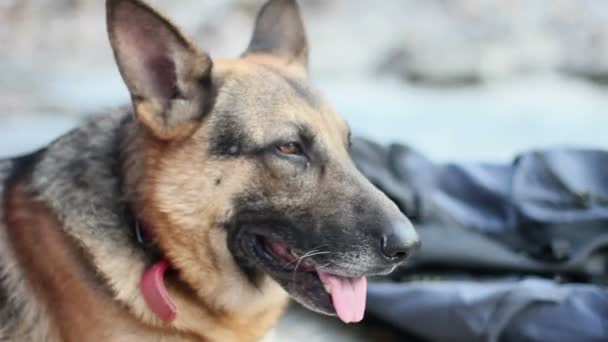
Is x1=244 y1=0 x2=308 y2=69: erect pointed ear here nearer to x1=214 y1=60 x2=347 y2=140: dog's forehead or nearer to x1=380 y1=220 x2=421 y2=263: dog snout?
x1=214 y1=60 x2=347 y2=140: dog's forehead

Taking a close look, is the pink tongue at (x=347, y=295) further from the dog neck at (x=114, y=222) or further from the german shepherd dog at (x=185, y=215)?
the dog neck at (x=114, y=222)

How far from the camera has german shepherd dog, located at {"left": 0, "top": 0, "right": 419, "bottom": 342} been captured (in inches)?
77.1

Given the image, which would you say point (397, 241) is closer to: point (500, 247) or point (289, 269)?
point (289, 269)

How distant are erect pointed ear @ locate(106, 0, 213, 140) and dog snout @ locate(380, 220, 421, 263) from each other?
1.78 ft

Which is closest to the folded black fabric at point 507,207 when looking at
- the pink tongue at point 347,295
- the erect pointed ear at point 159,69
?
the pink tongue at point 347,295

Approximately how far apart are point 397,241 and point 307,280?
0.27 m

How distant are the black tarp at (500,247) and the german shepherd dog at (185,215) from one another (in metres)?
0.76

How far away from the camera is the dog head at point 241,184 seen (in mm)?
1942

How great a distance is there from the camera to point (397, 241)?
6.27ft

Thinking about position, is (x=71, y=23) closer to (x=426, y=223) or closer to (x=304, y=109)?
(x=426, y=223)

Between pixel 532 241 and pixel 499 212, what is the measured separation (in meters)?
0.20

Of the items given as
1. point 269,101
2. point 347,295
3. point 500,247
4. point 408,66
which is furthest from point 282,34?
point 408,66

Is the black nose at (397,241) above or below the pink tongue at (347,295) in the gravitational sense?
above

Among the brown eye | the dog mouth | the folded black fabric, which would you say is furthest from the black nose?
the folded black fabric
